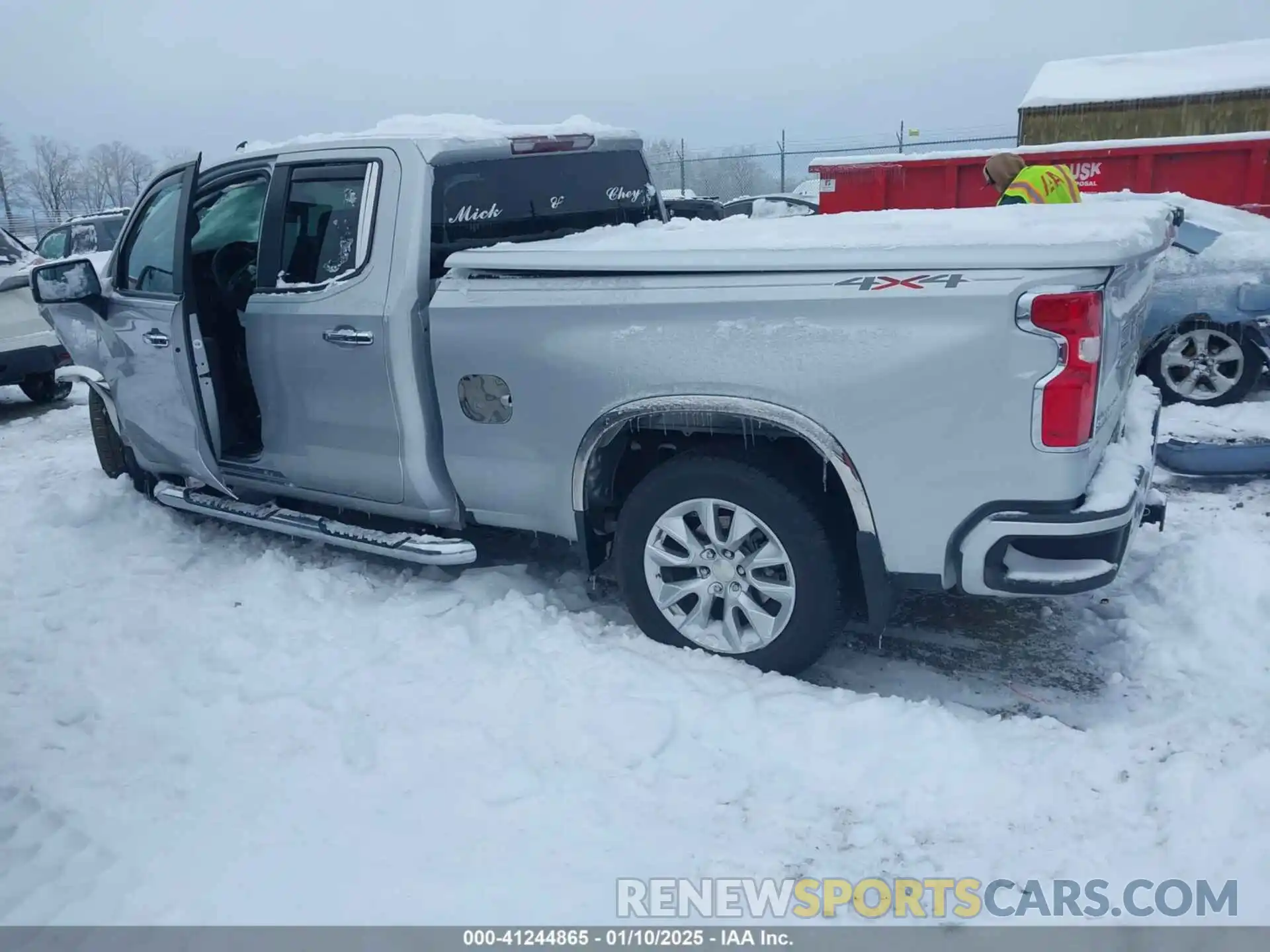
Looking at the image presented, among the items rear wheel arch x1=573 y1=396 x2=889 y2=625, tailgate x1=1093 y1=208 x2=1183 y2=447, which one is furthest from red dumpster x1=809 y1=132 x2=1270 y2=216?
rear wheel arch x1=573 y1=396 x2=889 y2=625

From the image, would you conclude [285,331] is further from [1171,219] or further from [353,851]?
[1171,219]

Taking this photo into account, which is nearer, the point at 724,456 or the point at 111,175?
the point at 724,456

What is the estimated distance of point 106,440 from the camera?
6.00 m

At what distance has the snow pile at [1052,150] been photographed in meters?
9.57

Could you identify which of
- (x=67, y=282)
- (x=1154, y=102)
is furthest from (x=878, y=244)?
(x=1154, y=102)

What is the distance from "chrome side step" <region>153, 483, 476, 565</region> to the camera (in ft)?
13.1

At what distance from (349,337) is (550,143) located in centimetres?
131

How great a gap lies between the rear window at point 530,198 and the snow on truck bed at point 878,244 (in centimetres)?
27

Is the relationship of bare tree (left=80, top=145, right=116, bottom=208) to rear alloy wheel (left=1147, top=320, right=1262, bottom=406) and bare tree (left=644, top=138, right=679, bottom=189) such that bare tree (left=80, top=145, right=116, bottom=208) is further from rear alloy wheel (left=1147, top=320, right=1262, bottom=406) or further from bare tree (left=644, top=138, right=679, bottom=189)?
rear alloy wheel (left=1147, top=320, right=1262, bottom=406)

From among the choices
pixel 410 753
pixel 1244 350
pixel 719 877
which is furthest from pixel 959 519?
pixel 1244 350

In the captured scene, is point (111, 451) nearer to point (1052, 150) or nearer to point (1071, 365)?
point (1071, 365)

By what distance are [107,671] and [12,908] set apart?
52.7 inches
